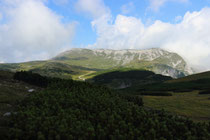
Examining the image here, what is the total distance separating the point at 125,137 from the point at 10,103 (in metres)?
23.5

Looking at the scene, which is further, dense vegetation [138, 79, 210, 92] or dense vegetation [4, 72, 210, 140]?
dense vegetation [138, 79, 210, 92]

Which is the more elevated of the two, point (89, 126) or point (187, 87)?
point (89, 126)

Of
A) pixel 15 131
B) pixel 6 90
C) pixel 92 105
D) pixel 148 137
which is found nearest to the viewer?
pixel 15 131

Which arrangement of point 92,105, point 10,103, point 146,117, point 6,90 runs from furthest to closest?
point 6,90
point 10,103
point 92,105
point 146,117

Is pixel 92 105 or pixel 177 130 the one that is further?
pixel 92 105

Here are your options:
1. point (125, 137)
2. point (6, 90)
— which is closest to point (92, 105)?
point (125, 137)

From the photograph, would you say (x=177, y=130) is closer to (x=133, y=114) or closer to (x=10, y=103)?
(x=133, y=114)

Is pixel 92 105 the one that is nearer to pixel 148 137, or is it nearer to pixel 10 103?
pixel 148 137

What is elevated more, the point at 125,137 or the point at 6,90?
the point at 6,90

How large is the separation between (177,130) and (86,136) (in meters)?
13.5

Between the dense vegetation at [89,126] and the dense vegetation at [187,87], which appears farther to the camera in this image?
the dense vegetation at [187,87]

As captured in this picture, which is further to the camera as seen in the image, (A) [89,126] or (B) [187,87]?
(B) [187,87]

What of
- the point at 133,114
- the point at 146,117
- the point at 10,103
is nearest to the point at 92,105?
the point at 133,114

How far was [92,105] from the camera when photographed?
92.2 ft
